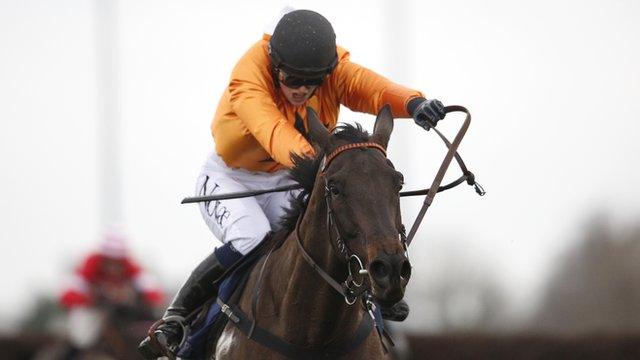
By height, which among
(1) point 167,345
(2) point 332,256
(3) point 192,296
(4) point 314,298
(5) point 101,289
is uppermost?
(2) point 332,256

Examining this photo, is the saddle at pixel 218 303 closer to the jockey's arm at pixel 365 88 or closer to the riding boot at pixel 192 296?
the riding boot at pixel 192 296

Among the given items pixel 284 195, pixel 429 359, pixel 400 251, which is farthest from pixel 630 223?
pixel 400 251

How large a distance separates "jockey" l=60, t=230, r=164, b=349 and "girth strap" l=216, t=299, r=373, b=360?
263 inches

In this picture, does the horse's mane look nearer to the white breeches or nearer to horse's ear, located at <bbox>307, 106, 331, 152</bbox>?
horse's ear, located at <bbox>307, 106, 331, 152</bbox>

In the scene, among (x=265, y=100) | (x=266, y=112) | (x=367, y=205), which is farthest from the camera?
(x=265, y=100)

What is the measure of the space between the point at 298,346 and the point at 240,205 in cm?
115

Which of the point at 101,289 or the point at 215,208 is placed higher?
the point at 215,208

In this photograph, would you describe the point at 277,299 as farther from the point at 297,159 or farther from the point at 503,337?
the point at 503,337

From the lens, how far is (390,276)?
6203 millimetres

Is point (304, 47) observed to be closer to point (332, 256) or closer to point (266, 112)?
point (266, 112)

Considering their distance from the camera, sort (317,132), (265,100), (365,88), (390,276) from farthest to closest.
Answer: (365,88) < (265,100) < (317,132) < (390,276)

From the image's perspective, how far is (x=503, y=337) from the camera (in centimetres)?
1611

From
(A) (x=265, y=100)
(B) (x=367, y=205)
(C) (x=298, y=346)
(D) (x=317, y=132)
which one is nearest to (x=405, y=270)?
(B) (x=367, y=205)

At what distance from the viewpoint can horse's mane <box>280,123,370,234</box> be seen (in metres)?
6.91
